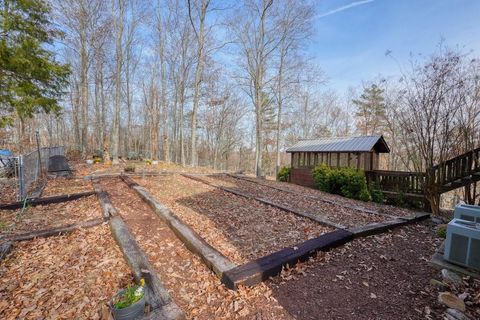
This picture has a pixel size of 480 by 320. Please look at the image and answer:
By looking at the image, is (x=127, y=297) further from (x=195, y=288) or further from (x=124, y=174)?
(x=124, y=174)

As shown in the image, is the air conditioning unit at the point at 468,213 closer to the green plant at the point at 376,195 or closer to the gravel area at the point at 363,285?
the gravel area at the point at 363,285

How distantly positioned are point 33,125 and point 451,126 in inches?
1396

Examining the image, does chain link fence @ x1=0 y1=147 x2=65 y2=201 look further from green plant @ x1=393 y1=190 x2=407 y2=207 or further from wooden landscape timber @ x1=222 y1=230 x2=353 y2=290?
green plant @ x1=393 y1=190 x2=407 y2=207

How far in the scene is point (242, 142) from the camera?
33.6 metres

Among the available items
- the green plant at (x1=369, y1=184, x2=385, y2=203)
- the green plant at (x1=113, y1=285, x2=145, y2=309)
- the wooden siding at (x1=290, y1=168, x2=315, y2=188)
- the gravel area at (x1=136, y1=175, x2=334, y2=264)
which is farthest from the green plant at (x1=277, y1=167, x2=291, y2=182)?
the green plant at (x1=113, y1=285, x2=145, y2=309)

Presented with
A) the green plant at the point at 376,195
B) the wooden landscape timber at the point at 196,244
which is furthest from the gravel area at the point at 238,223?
the green plant at the point at 376,195

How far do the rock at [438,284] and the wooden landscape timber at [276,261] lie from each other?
4.03 ft

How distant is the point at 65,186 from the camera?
688 centimetres

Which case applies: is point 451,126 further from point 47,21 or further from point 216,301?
point 47,21

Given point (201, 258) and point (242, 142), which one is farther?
point (242, 142)

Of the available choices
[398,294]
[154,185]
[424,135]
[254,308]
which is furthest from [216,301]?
[424,135]

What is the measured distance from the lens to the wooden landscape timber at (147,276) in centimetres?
205

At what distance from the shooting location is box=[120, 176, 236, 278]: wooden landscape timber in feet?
9.29

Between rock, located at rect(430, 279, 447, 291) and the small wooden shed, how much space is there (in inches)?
353
